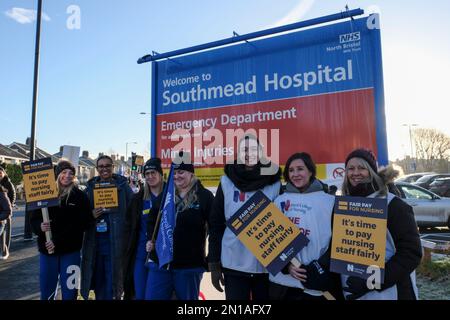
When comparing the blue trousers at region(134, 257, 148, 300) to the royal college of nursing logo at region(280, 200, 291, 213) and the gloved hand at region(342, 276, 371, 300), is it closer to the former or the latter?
the royal college of nursing logo at region(280, 200, 291, 213)

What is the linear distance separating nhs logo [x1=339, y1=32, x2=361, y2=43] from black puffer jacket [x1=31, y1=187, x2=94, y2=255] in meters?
3.27

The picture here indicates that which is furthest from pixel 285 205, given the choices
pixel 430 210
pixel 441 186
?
pixel 441 186

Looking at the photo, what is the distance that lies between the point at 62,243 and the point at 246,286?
6.68 ft

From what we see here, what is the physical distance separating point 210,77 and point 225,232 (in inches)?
80.5

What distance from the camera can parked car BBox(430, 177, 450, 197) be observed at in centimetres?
1548

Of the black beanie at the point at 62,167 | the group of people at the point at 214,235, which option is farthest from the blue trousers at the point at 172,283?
the black beanie at the point at 62,167

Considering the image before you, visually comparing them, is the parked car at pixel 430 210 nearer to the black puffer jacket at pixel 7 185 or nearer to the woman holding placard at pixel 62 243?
the woman holding placard at pixel 62 243

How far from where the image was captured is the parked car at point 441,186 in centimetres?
1548

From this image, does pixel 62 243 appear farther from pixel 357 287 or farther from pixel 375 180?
pixel 375 180

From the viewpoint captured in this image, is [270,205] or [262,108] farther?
[262,108]

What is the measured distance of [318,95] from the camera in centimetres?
360

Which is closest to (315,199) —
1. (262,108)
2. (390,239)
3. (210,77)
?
→ (390,239)

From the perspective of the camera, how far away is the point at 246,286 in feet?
9.39
